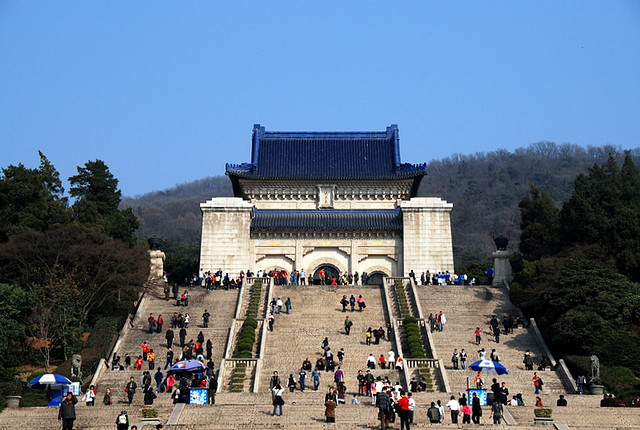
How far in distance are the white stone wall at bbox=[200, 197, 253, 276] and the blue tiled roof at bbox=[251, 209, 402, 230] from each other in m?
1.03

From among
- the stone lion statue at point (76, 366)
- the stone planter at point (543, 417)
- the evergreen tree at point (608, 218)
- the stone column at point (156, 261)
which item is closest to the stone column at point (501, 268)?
the evergreen tree at point (608, 218)

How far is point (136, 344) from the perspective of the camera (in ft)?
142

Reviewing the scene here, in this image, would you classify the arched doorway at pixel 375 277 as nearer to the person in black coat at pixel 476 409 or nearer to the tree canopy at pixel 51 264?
the tree canopy at pixel 51 264

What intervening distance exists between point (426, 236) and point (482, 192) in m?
81.2

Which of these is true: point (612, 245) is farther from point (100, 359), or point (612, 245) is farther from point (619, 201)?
point (100, 359)

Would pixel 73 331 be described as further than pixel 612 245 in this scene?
No

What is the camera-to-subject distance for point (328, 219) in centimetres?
6078

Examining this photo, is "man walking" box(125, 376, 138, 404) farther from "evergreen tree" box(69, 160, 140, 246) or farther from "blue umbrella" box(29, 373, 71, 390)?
"evergreen tree" box(69, 160, 140, 246)

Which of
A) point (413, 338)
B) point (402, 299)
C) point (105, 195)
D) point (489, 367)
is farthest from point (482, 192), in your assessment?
point (489, 367)

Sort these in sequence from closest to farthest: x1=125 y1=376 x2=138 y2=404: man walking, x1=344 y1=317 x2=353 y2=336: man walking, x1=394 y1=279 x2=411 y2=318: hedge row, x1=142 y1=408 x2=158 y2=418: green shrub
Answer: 1. x1=142 y1=408 x2=158 y2=418: green shrub
2. x1=125 y1=376 x2=138 y2=404: man walking
3. x1=344 y1=317 x2=353 y2=336: man walking
4. x1=394 y1=279 x2=411 y2=318: hedge row

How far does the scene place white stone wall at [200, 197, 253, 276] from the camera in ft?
193

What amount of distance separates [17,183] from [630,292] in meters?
30.4

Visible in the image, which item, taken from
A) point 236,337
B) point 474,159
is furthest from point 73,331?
point 474,159

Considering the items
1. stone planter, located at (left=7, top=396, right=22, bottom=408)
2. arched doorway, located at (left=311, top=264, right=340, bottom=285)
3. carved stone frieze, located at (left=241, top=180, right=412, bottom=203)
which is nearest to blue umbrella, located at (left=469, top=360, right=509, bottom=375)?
stone planter, located at (left=7, top=396, right=22, bottom=408)
